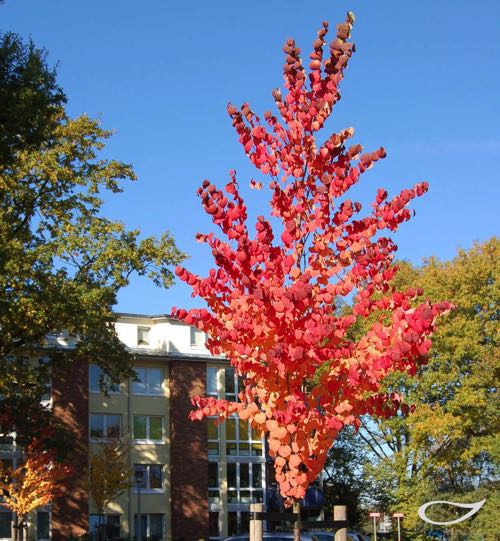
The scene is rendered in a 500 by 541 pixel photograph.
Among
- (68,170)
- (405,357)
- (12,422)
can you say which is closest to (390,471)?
(12,422)

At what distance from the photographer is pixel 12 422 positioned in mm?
34344

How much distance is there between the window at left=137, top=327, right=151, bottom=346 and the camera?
168 ft

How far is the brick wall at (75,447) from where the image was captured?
146ft

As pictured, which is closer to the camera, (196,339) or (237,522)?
(237,522)

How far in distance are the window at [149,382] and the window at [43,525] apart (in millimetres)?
8487

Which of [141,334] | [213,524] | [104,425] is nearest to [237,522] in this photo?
[213,524]

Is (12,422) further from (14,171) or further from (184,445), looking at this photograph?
(184,445)

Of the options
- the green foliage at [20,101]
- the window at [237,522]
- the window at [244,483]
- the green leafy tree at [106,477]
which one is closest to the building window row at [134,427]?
the green leafy tree at [106,477]

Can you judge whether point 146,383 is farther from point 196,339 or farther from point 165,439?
point 196,339

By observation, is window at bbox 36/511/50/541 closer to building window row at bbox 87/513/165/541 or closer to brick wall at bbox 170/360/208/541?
building window row at bbox 87/513/165/541

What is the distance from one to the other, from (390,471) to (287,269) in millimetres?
35900

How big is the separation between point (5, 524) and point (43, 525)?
1.83 metres

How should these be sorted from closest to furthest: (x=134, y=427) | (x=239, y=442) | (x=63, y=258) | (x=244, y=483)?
1. (x=63, y=258)
2. (x=134, y=427)
3. (x=244, y=483)
4. (x=239, y=442)

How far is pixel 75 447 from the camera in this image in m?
44.6
